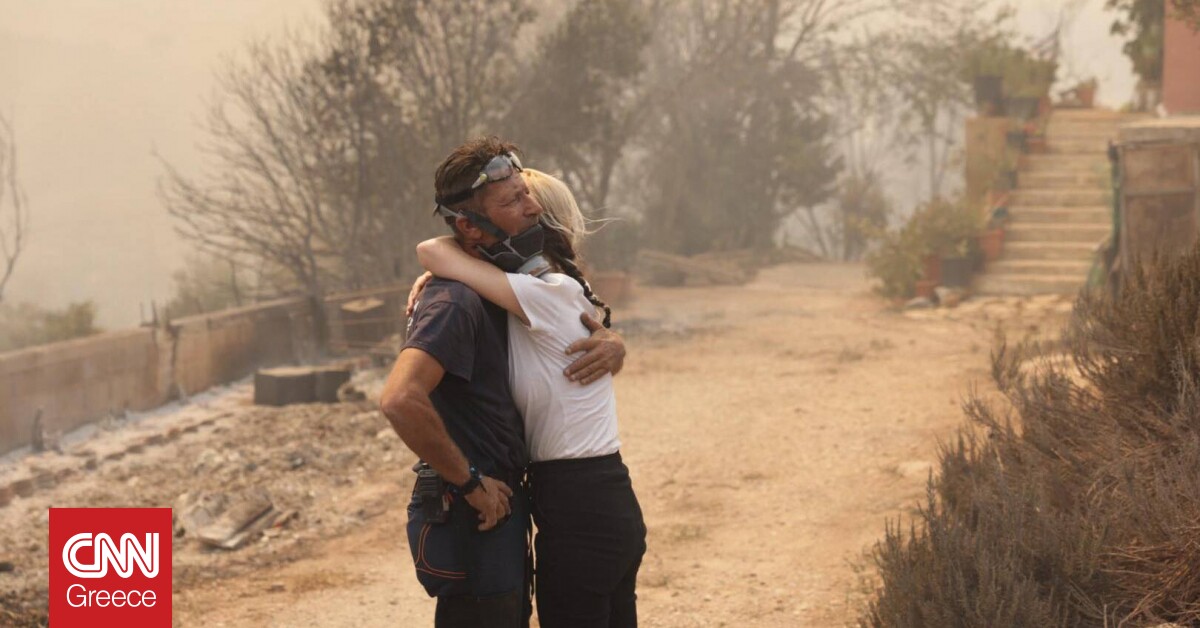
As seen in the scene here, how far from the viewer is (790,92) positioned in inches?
1064

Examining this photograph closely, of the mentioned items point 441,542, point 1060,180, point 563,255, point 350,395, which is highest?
point 1060,180

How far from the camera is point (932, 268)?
631 inches

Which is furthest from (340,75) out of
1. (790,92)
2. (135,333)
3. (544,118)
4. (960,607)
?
(790,92)

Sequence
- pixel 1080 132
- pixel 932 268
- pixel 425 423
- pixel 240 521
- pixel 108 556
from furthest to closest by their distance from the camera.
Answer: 1. pixel 1080 132
2. pixel 932 268
3. pixel 240 521
4. pixel 108 556
5. pixel 425 423

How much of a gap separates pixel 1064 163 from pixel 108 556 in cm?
1492

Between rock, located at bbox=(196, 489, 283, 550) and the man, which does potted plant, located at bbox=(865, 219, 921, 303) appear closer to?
rock, located at bbox=(196, 489, 283, 550)

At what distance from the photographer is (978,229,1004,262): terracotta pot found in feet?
52.2

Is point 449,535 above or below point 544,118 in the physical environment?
below

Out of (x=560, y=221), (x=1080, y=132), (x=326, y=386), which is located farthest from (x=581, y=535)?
(x=1080, y=132)

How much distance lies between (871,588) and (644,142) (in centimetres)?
2341

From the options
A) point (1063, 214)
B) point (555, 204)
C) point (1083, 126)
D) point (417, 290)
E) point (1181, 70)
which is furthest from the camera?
point (1083, 126)

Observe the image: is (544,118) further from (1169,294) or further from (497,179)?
(497,179)

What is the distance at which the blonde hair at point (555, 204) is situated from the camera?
10.4 ft

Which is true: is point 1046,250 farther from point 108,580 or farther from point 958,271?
point 108,580
